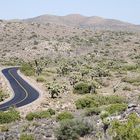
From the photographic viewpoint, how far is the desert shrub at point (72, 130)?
1323 inches

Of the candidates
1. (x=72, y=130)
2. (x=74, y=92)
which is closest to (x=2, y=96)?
(x=74, y=92)

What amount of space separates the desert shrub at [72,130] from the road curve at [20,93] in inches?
1028

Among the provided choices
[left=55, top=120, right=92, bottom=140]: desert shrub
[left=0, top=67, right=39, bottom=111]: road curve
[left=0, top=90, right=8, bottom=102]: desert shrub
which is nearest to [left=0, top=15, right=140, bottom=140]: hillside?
[left=55, top=120, right=92, bottom=140]: desert shrub

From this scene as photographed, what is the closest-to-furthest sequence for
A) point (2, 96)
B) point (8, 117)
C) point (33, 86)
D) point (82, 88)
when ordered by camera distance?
point (8, 117) → point (2, 96) → point (82, 88) → point (33, 86)

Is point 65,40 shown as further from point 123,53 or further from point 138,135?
point 138,135

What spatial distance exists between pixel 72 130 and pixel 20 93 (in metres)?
44.3

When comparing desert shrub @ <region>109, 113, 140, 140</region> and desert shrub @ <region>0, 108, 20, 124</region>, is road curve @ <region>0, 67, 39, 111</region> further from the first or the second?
desert shrub @ <region>109, 113, 140, 140</region>

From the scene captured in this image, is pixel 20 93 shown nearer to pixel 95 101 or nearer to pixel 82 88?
pixel 82 88

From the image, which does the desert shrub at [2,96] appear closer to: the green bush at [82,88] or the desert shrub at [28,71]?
the green bush at [82,88]

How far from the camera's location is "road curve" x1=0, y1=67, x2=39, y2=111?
64750mm

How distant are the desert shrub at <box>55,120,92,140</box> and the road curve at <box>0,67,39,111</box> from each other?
2611 cm

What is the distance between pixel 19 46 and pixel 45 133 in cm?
15281

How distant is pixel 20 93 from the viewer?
77.1 m

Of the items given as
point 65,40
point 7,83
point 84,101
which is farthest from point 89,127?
point 65,40
